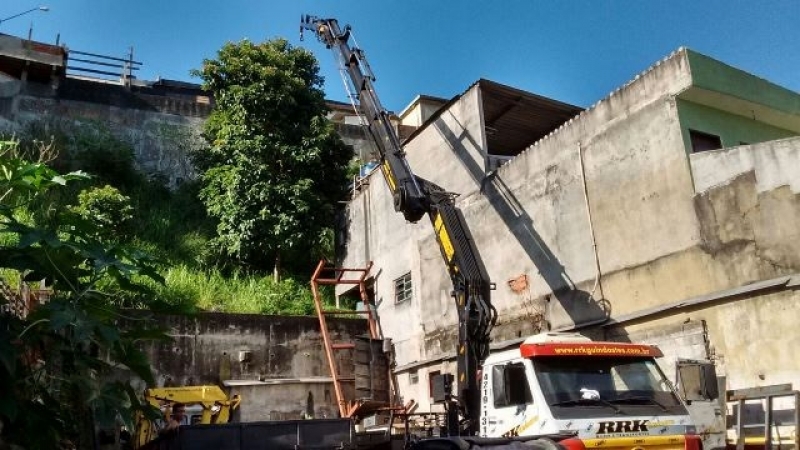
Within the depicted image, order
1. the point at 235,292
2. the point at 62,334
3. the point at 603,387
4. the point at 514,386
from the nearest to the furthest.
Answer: the point at 62,334 < the point at 603,387 < the point at 514,386 < the point at 235,292

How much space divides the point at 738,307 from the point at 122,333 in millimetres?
9212

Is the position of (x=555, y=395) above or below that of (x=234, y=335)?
below

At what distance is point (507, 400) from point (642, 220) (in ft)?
20.0

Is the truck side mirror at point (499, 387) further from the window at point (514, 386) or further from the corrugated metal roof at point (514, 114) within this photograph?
the corrugated metal roof at point (514, 114)

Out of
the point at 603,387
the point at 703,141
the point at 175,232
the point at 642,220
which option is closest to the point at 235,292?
the point at 175,232

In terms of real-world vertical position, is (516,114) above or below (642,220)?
above

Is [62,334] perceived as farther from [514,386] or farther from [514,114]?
[514,114]

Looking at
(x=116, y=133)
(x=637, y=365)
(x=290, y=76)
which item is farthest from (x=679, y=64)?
(x=116, y=133)

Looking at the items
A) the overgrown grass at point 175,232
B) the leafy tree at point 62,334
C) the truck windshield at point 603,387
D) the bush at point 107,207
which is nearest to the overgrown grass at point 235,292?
the overgrown grass at point 175,232

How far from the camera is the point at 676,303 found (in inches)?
434

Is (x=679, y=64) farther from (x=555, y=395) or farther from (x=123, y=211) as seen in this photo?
(x=123, y=211)

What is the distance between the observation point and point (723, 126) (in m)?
12.2

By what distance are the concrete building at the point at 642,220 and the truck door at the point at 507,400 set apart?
4627 mm

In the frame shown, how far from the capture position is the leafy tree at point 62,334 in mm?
3545
